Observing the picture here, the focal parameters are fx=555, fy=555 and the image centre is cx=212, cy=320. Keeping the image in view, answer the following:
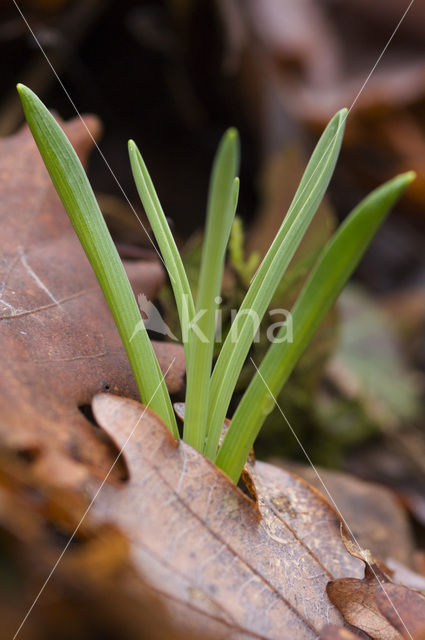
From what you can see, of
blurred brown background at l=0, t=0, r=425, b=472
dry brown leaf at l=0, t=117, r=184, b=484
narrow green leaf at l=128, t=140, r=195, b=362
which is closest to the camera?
dry brown leaf at l=0, t=117, r=184, b=484

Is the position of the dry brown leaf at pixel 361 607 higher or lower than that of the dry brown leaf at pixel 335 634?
higher

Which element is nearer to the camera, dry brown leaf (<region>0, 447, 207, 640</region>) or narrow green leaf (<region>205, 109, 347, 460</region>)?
dry brown leaf (<region>0, 447, 207, 640</region>)

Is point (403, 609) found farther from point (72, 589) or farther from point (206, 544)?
point (72, 589)

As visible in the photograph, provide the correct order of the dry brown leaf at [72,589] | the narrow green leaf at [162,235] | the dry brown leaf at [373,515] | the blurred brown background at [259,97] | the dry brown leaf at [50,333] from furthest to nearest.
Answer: the blurred brown background at [259,97]
the dry brown leaf at [373,515]
the narrow green leaf at [162,235]
the dry brown leaf at [50,333]
the dry brown leaf at [72,589]

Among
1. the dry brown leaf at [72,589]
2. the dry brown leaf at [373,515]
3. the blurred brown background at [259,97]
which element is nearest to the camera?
the dry brown leaf at [72,589]

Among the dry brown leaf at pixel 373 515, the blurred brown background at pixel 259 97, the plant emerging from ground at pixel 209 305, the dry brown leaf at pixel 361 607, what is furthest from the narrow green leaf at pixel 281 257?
the blurred brown background at pixel 259 97

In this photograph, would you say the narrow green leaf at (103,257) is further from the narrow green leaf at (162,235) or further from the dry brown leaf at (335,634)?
the dry brown leaf at (335,634)

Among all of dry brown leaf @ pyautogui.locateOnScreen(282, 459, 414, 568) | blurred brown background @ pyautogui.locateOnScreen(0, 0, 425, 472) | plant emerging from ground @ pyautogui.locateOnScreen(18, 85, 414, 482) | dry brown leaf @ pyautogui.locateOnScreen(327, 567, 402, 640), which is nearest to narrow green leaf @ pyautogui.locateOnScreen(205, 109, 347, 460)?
plant emerging from ground @ pyautogui.locateOnScreen(18, 85, 414, 482)

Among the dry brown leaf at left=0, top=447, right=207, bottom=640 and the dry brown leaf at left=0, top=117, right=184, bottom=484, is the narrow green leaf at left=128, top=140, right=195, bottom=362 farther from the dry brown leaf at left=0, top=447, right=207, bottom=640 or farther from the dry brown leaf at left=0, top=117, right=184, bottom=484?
the dry brown leaf at left=0, top=447, right=207, bottom=640
